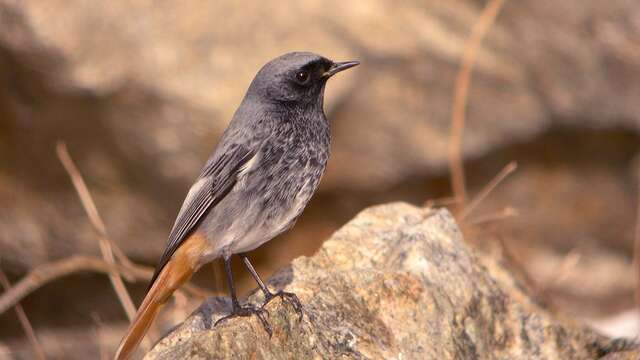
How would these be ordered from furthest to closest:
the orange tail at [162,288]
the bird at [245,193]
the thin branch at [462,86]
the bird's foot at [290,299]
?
1. the thin branch at [462,86]
2. the bird at [245,193]
3. the orange tail at [162,288]
4. the bird's foot at [290,299]

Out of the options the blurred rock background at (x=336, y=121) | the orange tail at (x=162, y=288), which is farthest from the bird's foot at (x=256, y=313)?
the blurred rock background at (x=336, y=121)

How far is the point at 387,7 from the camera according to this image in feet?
22.7

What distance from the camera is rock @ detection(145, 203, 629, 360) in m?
3.58

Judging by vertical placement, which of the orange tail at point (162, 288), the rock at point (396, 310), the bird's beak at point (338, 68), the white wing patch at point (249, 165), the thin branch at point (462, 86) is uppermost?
the thin branch at point (462, 86)

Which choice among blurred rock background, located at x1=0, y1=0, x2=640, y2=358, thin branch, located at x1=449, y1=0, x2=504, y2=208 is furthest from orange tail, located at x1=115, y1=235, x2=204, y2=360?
blurred rock background, located at x1=0, y1=0, x2=640, y2=358

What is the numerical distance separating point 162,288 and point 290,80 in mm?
1144

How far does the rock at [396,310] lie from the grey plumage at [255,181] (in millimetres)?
270

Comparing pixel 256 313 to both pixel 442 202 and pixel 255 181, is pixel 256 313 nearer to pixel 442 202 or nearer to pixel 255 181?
pixel 255 181

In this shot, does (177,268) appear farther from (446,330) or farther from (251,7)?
(251,7)

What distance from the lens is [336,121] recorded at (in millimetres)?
6715

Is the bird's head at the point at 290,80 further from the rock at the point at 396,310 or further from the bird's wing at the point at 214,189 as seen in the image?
the rock at the point at 396,310

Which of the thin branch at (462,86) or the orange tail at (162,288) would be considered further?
the thin branch at (462,86)

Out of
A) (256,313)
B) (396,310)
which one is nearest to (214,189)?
(256,313)

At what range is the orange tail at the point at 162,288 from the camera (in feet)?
12.8
